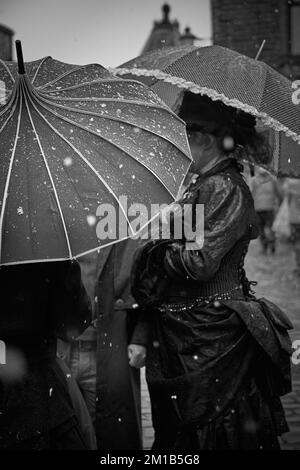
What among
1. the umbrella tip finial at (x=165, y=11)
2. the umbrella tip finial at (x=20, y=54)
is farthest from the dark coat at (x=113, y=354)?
the umbrella tip finial at (x=165, y=11)

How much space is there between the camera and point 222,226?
2.72 m

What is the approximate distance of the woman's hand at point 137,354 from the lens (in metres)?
3.03

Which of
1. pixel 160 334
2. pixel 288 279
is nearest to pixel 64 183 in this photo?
pixel 160 334

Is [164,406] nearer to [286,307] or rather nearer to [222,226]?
[222,226]

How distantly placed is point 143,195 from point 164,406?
1.27 meters

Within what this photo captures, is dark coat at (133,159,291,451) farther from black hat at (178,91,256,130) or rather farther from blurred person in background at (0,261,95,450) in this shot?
blurred person in background at (0,261,95,450)

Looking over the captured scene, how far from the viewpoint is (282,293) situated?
8.71 metres

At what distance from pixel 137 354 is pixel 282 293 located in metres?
6.07

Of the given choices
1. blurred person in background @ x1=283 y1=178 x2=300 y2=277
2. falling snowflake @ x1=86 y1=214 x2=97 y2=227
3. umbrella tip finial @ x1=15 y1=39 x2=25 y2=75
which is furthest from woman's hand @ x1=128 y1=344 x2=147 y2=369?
blurred person in background @ x1=283 y1=178 x2=300 y2=277

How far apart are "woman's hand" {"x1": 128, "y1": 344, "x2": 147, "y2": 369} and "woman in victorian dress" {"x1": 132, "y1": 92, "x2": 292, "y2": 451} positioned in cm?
3

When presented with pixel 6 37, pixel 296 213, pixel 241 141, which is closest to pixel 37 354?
pixel 241 141

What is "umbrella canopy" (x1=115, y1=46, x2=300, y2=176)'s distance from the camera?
2732 millimetres

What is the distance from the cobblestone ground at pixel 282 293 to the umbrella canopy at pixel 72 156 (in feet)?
8.20

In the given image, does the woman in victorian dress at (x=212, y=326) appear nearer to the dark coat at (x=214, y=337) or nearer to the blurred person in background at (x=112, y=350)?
the dark coat at (x=214, y=337)
